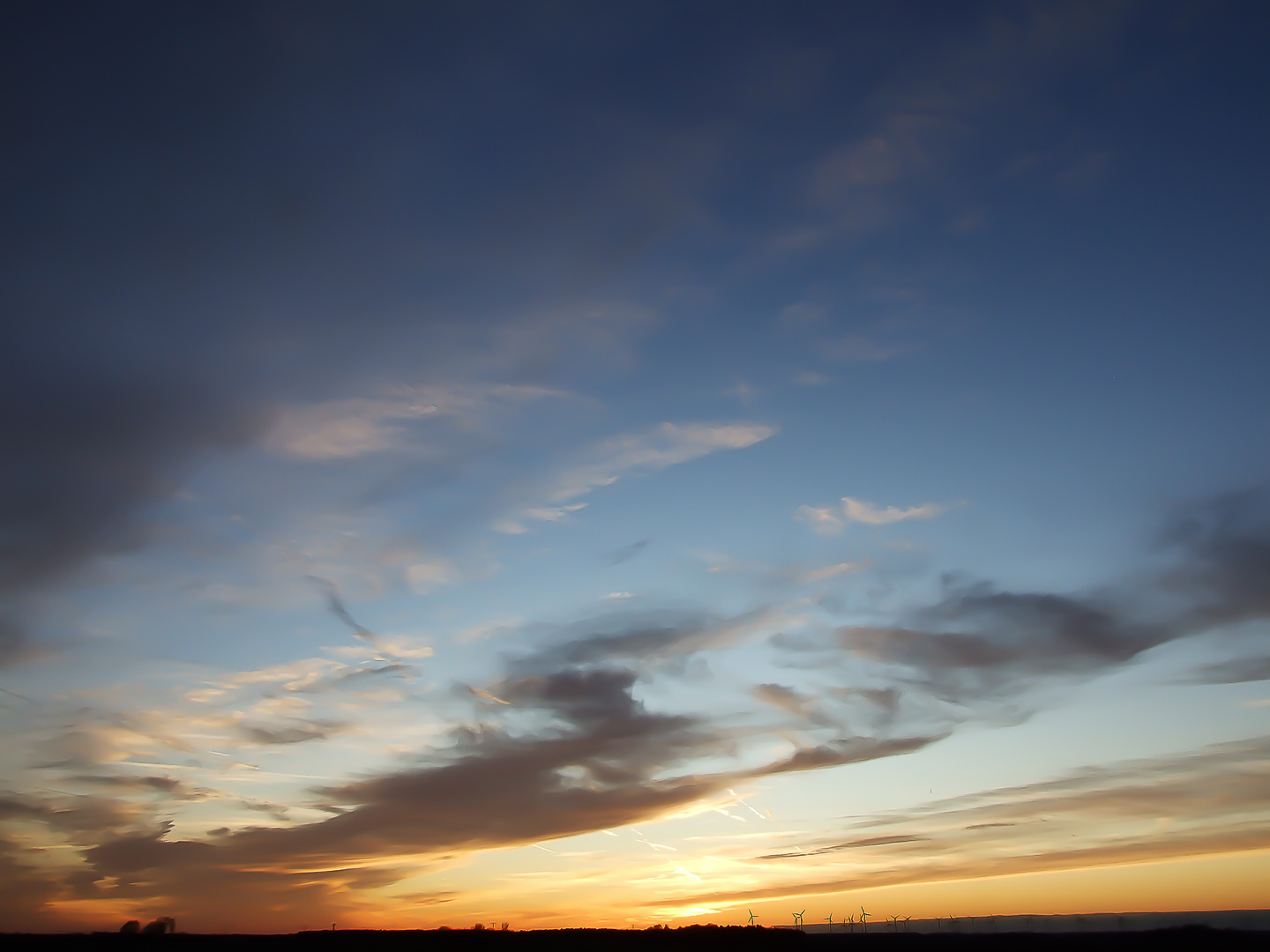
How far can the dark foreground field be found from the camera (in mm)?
85562

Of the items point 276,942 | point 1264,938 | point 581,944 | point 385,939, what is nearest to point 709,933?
point 581,944

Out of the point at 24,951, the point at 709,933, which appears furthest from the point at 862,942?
the point at 24,951

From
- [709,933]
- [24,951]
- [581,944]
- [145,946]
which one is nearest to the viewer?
[24,951]

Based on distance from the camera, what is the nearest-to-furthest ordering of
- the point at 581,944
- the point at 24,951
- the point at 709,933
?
1. the point at 24,951
2. the point at 581,944
3. the point at 709,933

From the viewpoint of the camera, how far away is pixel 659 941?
9650 cm

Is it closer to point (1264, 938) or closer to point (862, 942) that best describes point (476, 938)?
point (862, 942)

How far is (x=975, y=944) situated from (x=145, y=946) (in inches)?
3449

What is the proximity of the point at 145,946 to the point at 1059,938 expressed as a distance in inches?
3941

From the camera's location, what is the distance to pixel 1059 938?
312 ft

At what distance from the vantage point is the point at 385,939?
93.9m

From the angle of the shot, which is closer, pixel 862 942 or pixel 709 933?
pixel 862 942

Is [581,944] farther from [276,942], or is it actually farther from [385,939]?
[276,942]

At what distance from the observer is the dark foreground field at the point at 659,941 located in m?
85.6

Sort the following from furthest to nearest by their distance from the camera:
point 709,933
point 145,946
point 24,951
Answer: point 709,933 → point 145,946 → point 24,951
